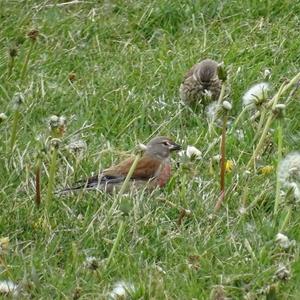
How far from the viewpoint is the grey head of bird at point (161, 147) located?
6.80m

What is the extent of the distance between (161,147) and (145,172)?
0.60 ft

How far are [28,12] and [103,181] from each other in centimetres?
273

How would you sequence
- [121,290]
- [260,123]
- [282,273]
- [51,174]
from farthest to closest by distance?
[260,123]
[51,174]
[121,290]
[282,273]

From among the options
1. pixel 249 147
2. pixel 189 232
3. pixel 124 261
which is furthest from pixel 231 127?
pixel 124 261

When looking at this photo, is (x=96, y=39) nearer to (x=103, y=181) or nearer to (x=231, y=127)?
(x=231, y=127)

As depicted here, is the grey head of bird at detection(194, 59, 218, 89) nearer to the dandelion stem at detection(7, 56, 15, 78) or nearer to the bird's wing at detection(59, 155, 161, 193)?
the dandelion stem at detection(7, 56, 15, 78)

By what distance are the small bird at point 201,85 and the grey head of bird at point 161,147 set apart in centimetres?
82

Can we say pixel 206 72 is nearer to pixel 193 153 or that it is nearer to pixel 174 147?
pixel 174 147

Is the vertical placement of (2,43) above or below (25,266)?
below

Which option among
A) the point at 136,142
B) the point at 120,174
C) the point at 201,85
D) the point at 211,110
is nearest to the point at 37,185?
the point at 120,174

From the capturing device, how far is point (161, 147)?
6.95 meters

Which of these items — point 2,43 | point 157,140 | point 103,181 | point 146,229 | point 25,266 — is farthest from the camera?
point 2,43

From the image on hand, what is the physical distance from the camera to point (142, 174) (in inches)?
270

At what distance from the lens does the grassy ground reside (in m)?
5.52
